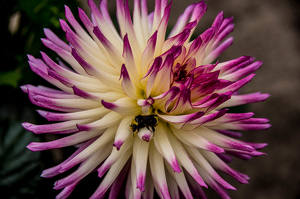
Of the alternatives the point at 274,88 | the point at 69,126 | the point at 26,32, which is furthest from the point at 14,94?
the point at 274,88

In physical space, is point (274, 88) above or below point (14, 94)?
below

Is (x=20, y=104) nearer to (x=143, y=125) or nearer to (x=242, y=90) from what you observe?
(x=143, y=125)

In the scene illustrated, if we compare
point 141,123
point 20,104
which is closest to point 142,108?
point 141,123

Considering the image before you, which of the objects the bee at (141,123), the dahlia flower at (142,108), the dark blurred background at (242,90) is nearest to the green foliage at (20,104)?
the dark blurred background at (242,90)

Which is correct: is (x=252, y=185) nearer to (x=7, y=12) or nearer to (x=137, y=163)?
(x=137, y=163)

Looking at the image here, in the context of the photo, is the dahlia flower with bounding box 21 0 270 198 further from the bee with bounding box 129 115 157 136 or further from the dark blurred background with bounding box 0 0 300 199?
the dark blurred background with bounding box 0 0 300 199

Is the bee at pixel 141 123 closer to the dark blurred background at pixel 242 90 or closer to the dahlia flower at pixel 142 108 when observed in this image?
the dahlia flower at pixel 142 108

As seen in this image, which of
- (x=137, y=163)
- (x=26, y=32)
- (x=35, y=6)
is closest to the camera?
(x=137, y=163)
